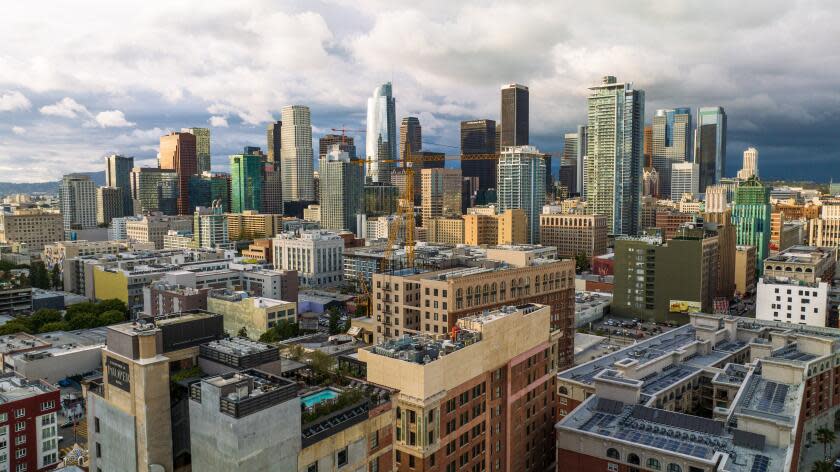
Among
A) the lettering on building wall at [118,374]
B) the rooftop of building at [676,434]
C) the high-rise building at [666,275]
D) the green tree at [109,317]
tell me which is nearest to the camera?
the lettering on building wall at [118,374]

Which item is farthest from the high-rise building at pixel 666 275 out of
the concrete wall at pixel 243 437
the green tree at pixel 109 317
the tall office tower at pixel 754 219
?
the concrete wall at pixel 243 437

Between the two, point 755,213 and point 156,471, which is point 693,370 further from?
point 755,213

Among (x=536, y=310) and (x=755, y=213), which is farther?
(x=755, y=213)

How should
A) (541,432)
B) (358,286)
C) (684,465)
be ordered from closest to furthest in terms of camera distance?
(684,465)
(541,432)
(358,286)

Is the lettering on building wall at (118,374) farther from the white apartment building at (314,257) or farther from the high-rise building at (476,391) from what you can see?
the white apartment building at (314,257)

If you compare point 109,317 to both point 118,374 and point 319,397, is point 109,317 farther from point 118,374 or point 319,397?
point 319,397

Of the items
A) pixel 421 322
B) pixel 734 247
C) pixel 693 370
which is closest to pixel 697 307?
pixel 734 247
